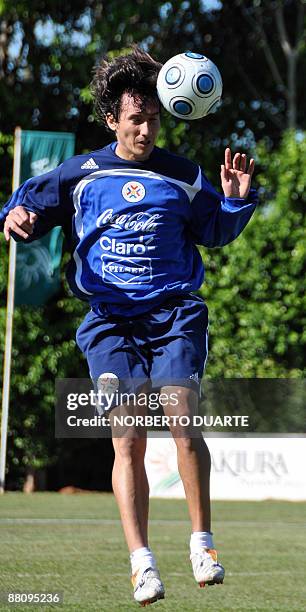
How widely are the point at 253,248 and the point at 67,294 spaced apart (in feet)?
11.3

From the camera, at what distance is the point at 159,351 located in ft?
21.0

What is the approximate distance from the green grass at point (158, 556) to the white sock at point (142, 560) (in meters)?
1.58

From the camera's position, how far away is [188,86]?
20.9 ft

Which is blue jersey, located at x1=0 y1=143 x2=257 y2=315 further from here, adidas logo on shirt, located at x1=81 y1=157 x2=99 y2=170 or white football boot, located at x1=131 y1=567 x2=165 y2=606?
white football boot, located at x1=131 y1=567 x2=165 y2=606

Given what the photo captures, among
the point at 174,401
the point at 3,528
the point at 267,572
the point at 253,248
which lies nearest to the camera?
the point at 174,401

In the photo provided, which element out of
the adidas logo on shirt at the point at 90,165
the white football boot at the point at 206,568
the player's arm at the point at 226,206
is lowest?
the white football boot at the point at 206,568

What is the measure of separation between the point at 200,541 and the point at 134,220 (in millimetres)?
1694

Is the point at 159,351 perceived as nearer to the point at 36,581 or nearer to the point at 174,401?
the point at 174,401

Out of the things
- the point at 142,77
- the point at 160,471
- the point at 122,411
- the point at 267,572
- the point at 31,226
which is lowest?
the point at 160,471

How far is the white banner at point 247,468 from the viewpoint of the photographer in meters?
18.7

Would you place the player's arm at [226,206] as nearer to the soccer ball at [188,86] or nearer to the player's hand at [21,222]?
the soccer ball at [188,86]

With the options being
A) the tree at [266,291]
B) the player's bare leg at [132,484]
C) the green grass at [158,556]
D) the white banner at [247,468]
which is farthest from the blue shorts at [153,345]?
the tree at [266,291]

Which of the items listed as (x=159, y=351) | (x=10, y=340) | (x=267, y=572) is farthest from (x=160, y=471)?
(x=159, y=351)

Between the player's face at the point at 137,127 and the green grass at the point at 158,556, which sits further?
the green grass at the point at 158,556
